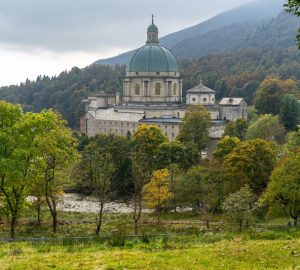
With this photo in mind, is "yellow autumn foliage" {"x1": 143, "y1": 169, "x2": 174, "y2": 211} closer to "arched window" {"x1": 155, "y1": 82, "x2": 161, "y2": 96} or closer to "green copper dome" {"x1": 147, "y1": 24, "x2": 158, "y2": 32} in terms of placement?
"arched window" {"x1": 155, "y1": 82, "x2": 161, "y2": 96}

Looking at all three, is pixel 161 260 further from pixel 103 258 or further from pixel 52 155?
pixel 52 155

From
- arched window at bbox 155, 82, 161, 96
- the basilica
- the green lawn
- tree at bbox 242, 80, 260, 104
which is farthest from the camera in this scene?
tree at bbox 242, 80, 260, 104

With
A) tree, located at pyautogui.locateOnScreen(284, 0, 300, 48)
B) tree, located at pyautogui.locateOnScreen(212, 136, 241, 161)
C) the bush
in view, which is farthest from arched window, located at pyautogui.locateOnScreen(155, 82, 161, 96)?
tree, located at pyautogui.locateOnScreen(284, 0, 300, 48)

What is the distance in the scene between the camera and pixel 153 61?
96.6m

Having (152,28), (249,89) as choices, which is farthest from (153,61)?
(249,89)

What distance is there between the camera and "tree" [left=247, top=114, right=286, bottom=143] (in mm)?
68062

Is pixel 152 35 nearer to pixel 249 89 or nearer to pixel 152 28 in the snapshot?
pixel 152 28

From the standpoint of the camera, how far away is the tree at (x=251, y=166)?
43.8 meters

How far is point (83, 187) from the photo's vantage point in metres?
62.1

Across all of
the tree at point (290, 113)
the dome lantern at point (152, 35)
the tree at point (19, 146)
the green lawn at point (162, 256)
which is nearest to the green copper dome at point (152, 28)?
the dome lantern at point (152, 35)

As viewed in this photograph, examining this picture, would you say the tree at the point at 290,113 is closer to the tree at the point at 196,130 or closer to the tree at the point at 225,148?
the tree at the point at 196,130

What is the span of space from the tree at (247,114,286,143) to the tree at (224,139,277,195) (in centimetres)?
2291

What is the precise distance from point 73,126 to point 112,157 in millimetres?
85529

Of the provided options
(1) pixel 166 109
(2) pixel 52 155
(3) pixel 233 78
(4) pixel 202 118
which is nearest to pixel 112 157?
(4) pixel 202 118
